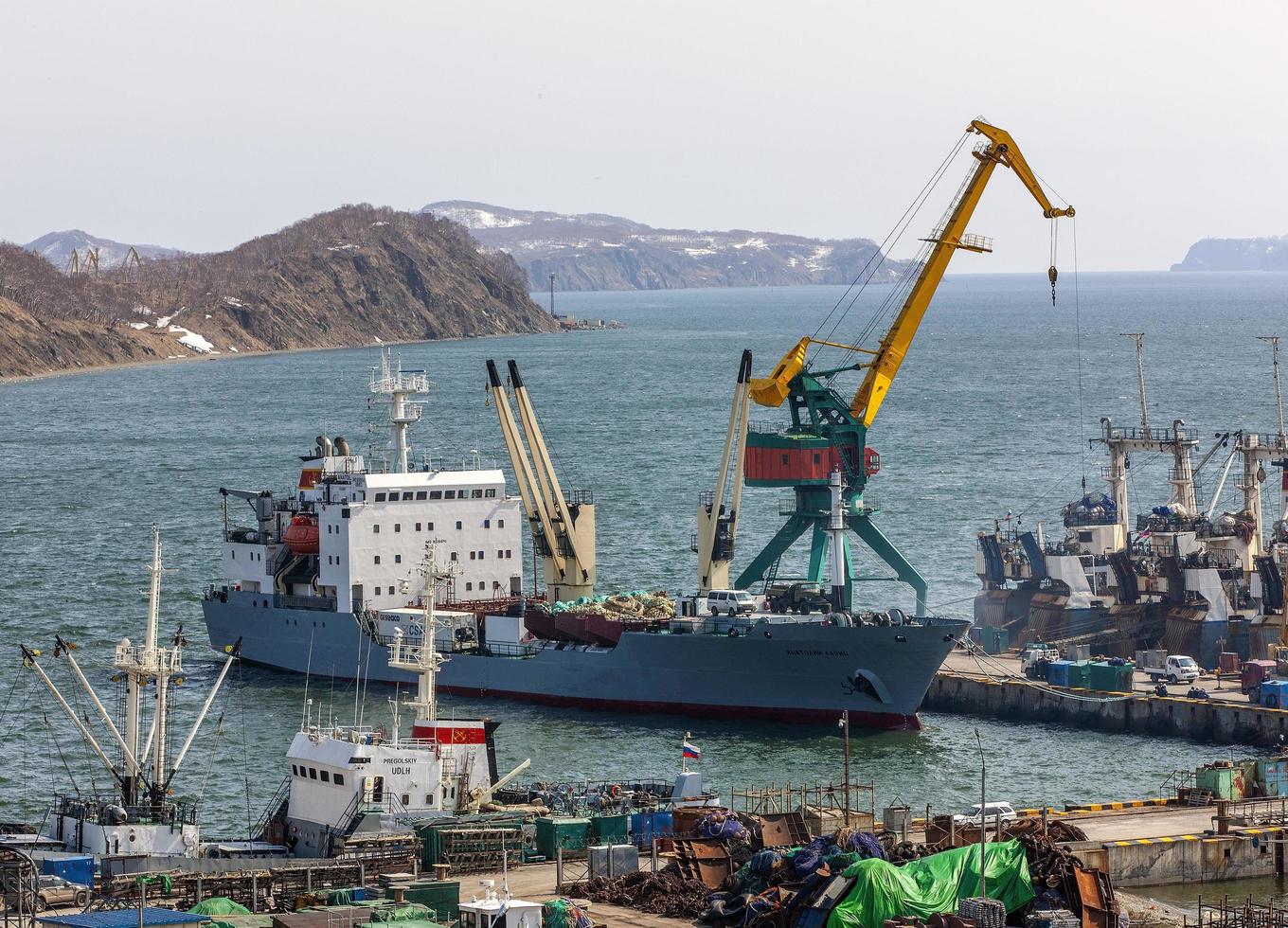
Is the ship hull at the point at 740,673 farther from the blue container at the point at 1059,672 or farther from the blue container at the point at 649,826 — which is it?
the blue container at the point at 649,826

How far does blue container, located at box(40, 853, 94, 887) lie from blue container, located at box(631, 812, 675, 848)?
8.22 metres

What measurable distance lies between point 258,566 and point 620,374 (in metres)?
117

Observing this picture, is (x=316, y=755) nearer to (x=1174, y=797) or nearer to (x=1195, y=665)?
(x=1174, y=797)

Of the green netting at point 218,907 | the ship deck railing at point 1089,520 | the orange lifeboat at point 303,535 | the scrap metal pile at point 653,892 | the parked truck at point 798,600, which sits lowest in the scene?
the scrap metal pile at point 653,892

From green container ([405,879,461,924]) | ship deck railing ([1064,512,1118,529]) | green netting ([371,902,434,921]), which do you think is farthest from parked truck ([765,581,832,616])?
green netting ([371,902,434,921])

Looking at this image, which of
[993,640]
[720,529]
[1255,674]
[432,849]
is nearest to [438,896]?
[432,849]

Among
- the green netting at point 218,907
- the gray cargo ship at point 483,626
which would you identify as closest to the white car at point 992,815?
the green netting at point 218,907

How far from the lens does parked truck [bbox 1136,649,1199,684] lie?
5159 cm

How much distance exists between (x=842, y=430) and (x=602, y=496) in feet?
120

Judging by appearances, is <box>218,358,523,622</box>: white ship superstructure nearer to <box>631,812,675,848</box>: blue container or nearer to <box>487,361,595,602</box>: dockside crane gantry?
<box>487,361,595,602</box>: dockside crane gantry

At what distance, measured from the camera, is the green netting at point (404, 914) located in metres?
27.3

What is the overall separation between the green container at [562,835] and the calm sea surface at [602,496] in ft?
27.0

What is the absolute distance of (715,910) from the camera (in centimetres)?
2850

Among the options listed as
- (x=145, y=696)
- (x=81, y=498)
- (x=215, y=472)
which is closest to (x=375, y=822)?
(x=145, y=696)
